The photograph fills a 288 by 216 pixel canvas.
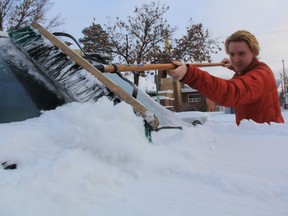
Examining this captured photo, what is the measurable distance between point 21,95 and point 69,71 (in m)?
0.37

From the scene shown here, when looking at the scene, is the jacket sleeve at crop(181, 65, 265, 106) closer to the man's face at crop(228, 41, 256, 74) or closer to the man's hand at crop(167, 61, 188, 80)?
the man's hand at crop(167, 61, 188, 80)

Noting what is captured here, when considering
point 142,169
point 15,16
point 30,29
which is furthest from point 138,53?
point 142,169

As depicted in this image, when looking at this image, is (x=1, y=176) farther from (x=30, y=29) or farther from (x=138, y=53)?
(x=138, y=53)

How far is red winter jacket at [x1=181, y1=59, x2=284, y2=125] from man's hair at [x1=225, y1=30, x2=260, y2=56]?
0.29 feet

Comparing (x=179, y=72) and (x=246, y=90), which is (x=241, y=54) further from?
(x=179, y=72)

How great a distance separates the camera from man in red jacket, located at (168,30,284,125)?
1.83 m

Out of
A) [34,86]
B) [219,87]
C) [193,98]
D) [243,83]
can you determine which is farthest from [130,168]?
[193,98]

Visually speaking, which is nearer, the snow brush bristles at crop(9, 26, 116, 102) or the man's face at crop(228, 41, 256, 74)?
the snow brush bristles at crop(9, 26, 116, 102)

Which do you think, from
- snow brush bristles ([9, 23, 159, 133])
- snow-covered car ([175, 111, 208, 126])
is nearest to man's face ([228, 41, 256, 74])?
snow brush bristles ([9, 23, 159, 133])

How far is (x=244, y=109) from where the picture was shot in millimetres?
2412

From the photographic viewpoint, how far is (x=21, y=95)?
226 cm

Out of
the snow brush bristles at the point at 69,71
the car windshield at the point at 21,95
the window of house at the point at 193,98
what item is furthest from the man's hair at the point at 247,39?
the window of house at the point at 193,98

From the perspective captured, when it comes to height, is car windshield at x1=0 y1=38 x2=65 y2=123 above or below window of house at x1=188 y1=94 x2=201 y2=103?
above

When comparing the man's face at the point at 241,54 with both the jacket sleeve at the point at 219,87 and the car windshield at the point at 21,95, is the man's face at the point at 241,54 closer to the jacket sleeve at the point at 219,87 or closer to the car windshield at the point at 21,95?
the jacket sleeve at the point at 219,87
